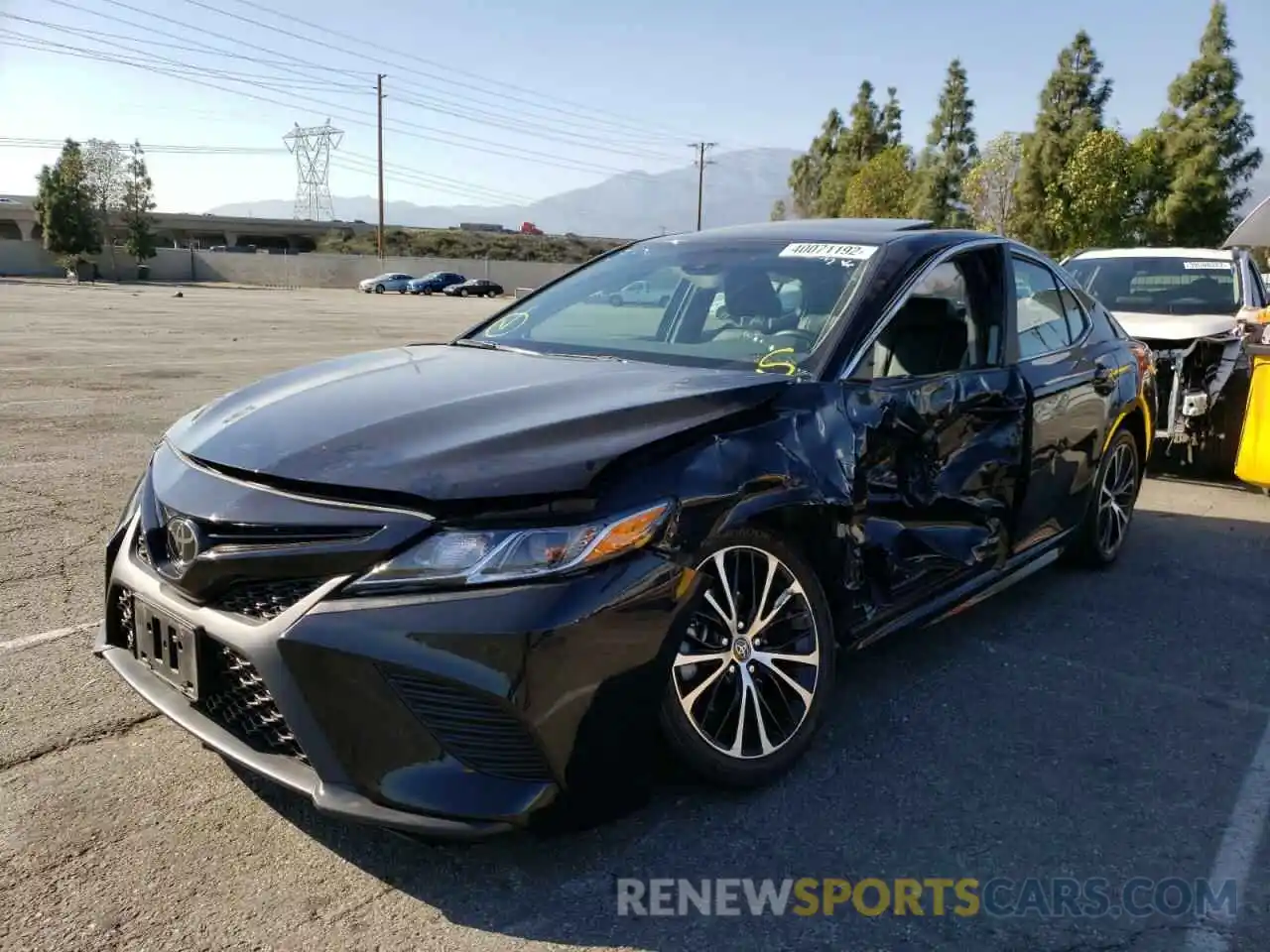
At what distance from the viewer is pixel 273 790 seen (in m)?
2.92

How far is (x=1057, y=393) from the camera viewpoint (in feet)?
14.3

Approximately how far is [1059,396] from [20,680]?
4070 millimetres

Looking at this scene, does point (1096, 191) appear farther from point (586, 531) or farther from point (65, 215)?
point (65, 215)

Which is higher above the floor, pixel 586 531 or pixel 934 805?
pixel 586 531

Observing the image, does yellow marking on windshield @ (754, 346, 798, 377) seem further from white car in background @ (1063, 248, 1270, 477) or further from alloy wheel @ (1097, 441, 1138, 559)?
white car in background @ (1063, 248, 1270, 477)

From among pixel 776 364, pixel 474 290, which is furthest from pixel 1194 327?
pixel 474 290

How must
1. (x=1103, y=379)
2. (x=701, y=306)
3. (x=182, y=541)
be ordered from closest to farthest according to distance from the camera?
(x=182, y=541), (x=701, y=306), (x=1103, y=379)

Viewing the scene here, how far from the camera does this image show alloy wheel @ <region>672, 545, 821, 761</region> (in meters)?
2.76

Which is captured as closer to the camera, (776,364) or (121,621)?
(121,621)

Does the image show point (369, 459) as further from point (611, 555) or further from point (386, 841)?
point (386, 841)

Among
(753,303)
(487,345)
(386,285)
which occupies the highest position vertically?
(753,303)

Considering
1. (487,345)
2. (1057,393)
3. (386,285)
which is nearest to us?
(487,345)

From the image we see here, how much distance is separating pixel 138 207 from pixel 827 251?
89840 mm

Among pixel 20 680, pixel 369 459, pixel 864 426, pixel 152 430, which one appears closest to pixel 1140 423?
pixel 864 426
